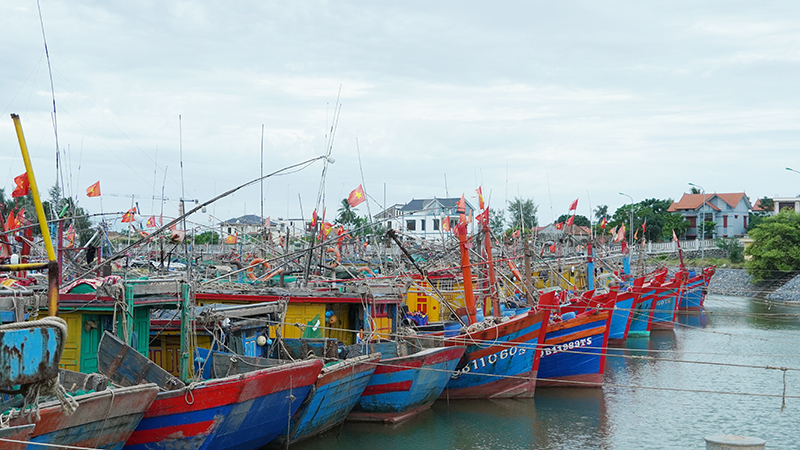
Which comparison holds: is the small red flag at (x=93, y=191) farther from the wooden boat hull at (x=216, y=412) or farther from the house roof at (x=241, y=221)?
the wooden boat hull at (x=216, y=412)

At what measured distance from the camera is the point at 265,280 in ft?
71.3

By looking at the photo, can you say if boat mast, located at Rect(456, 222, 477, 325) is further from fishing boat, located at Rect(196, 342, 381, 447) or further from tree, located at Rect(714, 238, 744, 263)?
tree, located at Rect(714, 238, 744, 263)

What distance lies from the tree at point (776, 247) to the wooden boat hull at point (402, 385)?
43.4 meters

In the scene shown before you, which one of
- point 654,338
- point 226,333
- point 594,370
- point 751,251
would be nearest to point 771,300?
point 751,251

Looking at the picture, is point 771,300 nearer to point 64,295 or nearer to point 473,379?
point 473,379

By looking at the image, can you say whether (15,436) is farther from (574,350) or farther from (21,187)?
(574,350)

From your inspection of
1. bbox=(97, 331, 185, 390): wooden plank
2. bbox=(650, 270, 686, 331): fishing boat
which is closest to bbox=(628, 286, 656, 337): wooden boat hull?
bbox=(650, 270, 686, 331): fishing boat

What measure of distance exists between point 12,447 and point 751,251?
55733 mm

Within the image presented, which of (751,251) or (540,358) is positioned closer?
(540,358)

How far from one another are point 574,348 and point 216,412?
11.6 m

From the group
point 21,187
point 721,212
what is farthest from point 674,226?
point 21,187

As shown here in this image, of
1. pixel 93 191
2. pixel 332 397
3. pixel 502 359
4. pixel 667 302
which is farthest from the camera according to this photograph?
pixel 667 302

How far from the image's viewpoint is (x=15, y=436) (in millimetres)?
8500

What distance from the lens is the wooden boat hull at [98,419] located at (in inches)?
369
